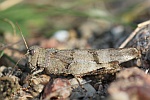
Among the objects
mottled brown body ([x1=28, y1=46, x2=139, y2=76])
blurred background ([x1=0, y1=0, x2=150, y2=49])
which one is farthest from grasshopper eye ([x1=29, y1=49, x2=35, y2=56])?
blurred background ([x1=0, y1=0, x2=150, y2=49])

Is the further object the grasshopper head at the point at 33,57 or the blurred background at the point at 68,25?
the blurred background at the point at 68,25

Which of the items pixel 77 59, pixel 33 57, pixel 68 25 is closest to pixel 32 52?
pixel 33 57

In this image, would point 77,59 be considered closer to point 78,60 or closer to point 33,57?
point 78,60

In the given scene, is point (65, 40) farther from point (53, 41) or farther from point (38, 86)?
point (38, 86)

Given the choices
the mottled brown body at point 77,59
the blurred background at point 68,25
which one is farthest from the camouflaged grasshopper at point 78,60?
the blurred background at point 68,25

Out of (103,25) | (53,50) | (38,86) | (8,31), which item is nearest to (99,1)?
(103,25)

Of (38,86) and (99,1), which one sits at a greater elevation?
(99,1)

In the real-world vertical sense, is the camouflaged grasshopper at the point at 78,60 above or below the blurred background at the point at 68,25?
below

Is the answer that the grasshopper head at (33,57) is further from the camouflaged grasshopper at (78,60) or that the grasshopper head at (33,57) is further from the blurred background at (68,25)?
the blurred background at (68,25)

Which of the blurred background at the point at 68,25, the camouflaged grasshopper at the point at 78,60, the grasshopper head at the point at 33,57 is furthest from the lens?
the blurred background at the point at 68,25
